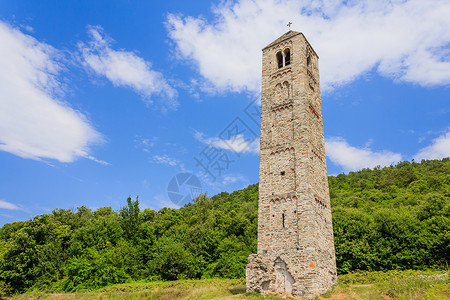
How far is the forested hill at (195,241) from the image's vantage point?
26859mm

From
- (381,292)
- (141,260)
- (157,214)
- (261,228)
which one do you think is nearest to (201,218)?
(157,214)

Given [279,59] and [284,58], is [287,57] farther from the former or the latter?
[279,59]

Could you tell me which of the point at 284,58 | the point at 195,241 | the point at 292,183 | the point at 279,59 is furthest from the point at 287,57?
the point at 195,241

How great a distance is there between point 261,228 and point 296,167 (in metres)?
4.28

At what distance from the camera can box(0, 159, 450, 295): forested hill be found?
26.9m

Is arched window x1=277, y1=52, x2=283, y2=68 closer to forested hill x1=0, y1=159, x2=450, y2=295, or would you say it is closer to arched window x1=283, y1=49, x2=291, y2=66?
arched window x1=283, y1=49, x2=291, y2=66

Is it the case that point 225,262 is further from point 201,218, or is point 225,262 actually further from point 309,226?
point 309,226

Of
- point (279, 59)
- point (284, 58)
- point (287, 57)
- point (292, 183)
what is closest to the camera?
point (292, 183)

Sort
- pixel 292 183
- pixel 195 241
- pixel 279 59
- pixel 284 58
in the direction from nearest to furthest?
pixel 292 183, pixel 284 58, pixel 279 59, pixel 195 241

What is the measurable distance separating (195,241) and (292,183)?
2427 cm

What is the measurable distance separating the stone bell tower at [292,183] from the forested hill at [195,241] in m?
12.9

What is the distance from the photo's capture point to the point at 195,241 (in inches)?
1489

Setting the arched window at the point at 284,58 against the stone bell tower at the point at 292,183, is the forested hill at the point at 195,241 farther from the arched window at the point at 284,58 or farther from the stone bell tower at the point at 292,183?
the arched window at the point at 284,58

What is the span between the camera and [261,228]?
1725 centimetres
